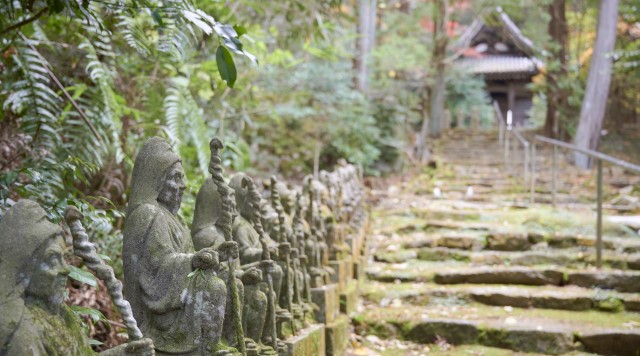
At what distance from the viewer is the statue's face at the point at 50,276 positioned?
1.72 meters

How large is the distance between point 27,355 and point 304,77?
11.2 m

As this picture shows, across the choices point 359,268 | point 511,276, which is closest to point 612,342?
point 511,276

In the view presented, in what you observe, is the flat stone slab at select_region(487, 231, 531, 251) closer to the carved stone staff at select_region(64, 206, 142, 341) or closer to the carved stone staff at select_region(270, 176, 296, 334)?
the carved stone staff at select_region(270, 176, 296, 334)

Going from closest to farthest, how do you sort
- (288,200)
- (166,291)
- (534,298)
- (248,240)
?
1. (166,291)
2. (248,240)
3. (288,200)
4. (534,298)

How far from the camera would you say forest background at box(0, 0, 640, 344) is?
11.2 feet

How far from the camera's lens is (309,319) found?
4203 mm

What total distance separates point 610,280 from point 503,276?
959mm

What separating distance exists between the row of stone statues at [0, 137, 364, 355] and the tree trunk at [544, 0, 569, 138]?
15.1 m

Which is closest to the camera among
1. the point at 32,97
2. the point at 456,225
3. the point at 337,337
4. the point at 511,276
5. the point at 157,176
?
the point at 157,176

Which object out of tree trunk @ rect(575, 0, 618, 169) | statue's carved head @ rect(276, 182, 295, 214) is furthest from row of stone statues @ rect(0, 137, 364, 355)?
tree trunk @ rect(575, 0, 618, 169)

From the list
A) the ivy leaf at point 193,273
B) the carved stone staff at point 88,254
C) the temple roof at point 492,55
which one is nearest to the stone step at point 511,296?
the ivy leaf at point 193,273

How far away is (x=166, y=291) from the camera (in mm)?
2332

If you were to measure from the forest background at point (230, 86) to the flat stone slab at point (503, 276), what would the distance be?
2457mm

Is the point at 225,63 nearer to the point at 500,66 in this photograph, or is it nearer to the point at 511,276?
the point at 511,276
